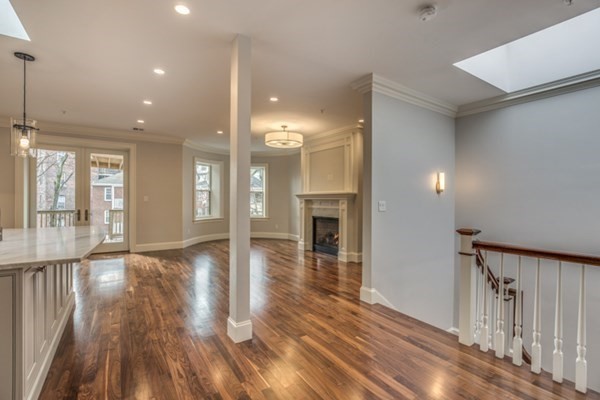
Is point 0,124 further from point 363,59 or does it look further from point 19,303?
point 363,59

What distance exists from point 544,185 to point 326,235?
13.0ft

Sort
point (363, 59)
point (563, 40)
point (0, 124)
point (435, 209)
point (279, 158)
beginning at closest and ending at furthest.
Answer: point (363, 59) < point (563, 40) < point (435, 209) < point (0, 124) < point (279, 158)

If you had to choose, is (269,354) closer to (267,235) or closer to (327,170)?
(327,170)

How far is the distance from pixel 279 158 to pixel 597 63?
265 inches

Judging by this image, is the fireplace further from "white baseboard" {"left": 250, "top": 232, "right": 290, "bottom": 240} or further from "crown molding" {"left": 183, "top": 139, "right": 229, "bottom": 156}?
"crown molding" {"left": 183, "top": 139, "right": 229, "bottom": 156}

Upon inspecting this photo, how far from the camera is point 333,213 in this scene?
237 inches

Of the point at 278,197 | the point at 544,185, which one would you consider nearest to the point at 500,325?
the point at 544,185

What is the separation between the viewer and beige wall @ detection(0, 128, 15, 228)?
4.95m

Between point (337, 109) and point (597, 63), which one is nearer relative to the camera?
point (597, 63)

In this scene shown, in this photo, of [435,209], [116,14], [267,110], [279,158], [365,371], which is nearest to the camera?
[365,371]

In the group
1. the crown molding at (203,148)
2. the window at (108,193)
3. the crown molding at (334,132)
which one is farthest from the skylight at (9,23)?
the crown molding at (334,132)

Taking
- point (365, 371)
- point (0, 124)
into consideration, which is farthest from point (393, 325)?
point (0, 124)

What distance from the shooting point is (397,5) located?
2.10 meters

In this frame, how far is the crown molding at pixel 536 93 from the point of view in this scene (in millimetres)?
3309
